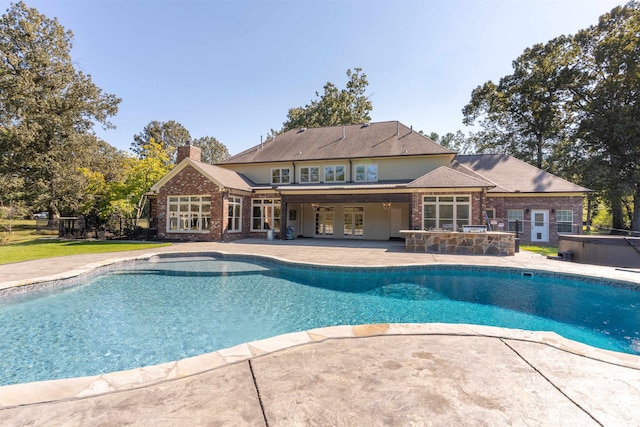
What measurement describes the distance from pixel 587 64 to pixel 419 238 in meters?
23.5

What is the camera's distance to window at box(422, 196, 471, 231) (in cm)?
1528

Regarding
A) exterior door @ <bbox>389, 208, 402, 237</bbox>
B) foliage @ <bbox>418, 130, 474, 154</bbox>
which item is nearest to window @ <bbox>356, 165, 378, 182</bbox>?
exterior door @ <bbox>389, 208, 402, 237</bbox>

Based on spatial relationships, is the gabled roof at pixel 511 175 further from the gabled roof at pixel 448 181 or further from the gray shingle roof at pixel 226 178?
the gray shingle roof at pixel 226 178

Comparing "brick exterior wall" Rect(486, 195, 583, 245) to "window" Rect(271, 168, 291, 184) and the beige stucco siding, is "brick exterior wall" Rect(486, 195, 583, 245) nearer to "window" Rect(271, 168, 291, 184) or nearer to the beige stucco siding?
the beige stucco siding

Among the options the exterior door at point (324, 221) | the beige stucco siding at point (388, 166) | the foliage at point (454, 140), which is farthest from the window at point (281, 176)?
the foliage at point (454, 140)

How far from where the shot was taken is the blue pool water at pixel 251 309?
480 centimetres

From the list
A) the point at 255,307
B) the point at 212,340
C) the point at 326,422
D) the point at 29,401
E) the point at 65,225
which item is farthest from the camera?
the point at 65,225

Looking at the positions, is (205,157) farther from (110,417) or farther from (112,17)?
(110,417)

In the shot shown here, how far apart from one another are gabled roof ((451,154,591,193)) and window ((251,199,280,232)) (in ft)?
39.9

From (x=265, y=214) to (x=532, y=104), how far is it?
25029 mm

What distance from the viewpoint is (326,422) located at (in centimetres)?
228

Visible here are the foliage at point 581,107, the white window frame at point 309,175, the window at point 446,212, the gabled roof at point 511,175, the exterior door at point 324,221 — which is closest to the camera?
the window at point 446,212

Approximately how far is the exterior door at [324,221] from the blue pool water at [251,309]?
11.4 m

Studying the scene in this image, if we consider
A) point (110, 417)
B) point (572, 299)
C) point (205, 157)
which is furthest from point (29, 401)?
point (205, 157)
